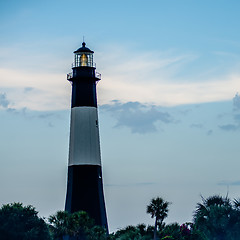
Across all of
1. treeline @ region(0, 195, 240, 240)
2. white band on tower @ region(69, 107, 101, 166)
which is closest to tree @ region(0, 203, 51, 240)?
treeline @ region(0, 195, 240, 240)

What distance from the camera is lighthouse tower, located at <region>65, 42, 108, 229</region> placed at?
91.8m

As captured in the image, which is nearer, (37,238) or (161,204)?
(37,238)

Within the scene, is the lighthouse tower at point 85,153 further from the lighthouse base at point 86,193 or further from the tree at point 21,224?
the tree at point 21,224

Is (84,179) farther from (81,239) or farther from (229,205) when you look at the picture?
(229,205)

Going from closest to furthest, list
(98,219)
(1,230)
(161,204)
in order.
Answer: (1,230) < (161,204) < (98,219)

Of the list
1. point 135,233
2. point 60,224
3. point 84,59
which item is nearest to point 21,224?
point 60,224

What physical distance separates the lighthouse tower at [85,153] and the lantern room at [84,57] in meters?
1.43

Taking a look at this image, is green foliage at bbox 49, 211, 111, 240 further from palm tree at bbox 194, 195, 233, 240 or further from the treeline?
palm tree at bbox 194, 195, 233, 240

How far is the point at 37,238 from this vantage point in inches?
3100

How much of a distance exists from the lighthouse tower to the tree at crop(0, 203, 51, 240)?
9.59m

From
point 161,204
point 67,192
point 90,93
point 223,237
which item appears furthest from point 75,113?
point 223,237

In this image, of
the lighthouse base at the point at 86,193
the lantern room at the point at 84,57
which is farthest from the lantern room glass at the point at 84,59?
the lighthouse base at the point at 86,193

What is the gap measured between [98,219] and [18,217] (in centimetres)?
1352

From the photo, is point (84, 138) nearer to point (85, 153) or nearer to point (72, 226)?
point (85, 153)
